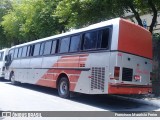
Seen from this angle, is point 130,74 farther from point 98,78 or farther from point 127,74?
point 98,78

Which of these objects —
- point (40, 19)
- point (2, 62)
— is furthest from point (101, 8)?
point (2, 62)

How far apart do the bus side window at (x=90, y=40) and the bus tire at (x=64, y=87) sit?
2170mm

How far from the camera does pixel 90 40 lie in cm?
1201

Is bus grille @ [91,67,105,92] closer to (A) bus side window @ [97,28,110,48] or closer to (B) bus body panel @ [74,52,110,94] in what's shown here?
(B) bus body panel @ [74,52,110,94]

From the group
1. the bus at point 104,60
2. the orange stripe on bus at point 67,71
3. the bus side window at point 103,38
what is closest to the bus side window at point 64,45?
the bus at point 104,60

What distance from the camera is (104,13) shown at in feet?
54.3

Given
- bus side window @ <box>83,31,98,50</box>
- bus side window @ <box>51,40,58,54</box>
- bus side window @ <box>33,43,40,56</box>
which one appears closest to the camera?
bus side window @ <box>83,31,98,50</box>

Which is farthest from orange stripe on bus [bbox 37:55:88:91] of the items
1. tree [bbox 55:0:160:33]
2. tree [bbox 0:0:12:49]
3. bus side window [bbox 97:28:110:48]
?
tree [bbox 0:0:12:49]

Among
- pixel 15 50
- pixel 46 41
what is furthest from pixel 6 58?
pixel 46 41

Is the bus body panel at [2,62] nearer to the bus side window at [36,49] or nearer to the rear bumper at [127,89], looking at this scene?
the bus side window at [36,49]

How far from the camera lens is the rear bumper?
415 inches

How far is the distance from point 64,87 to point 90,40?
116 inches

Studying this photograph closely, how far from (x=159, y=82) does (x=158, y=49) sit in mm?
1763

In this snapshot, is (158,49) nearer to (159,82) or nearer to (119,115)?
(159,82)
